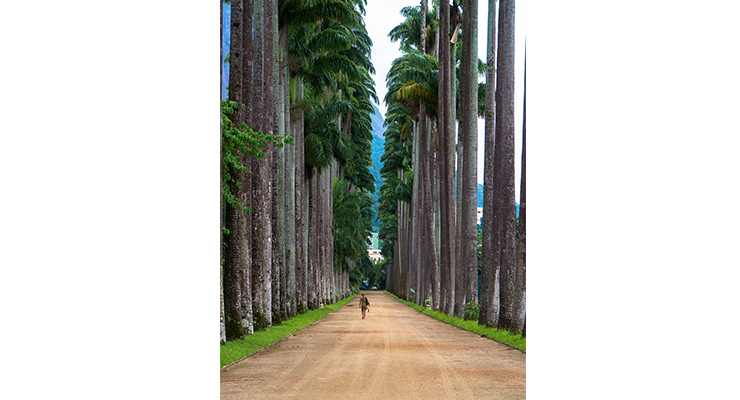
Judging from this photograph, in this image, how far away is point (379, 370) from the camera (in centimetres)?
1212

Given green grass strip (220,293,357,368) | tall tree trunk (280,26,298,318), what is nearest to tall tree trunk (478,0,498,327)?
green grass strip (220,293,357,368)

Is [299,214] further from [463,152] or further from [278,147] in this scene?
[278,147]

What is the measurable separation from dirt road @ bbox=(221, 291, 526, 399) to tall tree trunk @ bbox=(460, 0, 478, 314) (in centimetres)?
820

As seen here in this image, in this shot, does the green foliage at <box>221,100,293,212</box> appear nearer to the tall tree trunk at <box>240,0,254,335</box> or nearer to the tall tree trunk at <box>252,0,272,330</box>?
the tall tree trunk at <box>240,0,254,335</box>

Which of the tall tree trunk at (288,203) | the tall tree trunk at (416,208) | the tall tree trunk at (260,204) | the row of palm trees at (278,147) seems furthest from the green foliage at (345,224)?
the tall tree trunk at (260,204)

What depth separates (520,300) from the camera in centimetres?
1891

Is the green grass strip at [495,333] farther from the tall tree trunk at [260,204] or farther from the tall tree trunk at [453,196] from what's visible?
the tall tree trunk at [260,204]

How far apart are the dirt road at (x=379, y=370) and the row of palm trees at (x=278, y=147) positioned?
7.23 feet

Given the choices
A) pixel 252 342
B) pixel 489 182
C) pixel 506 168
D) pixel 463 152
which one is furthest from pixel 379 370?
pixel 463 152

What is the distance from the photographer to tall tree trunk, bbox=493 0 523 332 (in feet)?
65.0

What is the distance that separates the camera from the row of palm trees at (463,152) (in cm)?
2025
